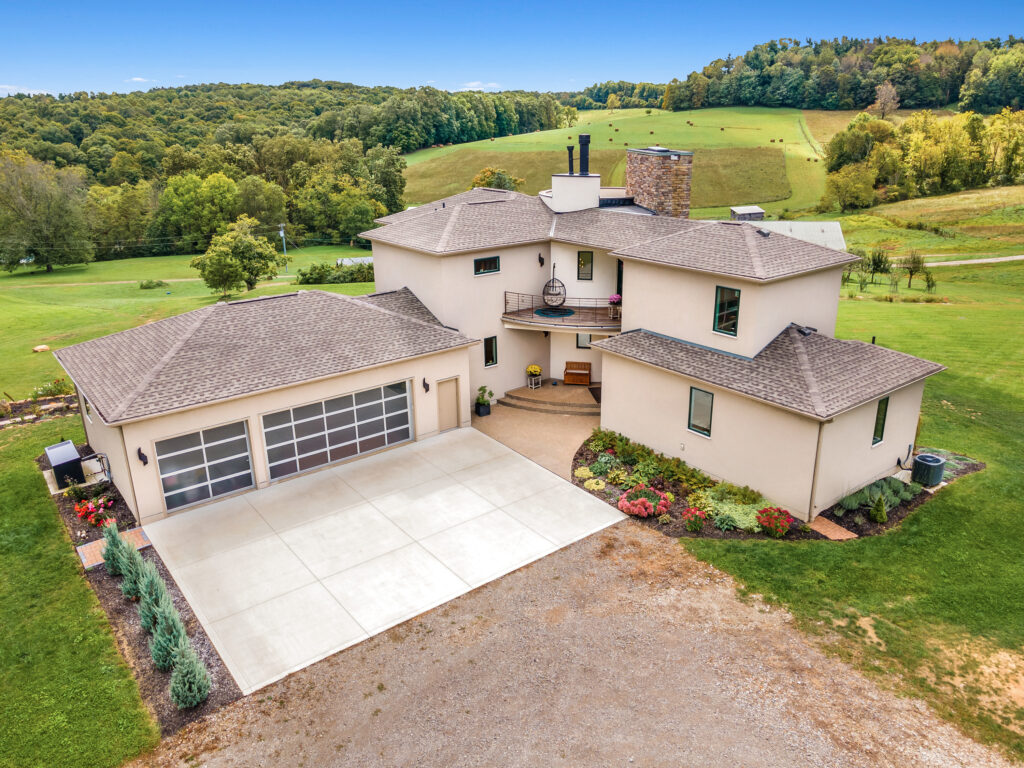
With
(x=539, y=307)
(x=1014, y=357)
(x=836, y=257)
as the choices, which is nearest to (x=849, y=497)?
(x=836, y=257)

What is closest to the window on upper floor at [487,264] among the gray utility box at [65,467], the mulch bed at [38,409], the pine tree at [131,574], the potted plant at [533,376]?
the potted plant at [533,376]

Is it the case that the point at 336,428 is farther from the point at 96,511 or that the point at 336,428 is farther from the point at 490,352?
the point at 490,352

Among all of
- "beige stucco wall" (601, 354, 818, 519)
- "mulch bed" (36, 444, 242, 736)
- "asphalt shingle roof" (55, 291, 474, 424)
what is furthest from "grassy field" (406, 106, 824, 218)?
"mulch bed" (36, 444, 242, 736)

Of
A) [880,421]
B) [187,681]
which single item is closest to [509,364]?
[880,421]

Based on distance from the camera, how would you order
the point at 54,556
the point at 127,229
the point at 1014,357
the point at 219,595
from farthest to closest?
the point at 127,229
the point at 1014,357
the point at 54,556
the point at 219,595

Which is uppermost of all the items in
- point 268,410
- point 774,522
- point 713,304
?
point 713,304

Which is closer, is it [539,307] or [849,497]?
[849,497]

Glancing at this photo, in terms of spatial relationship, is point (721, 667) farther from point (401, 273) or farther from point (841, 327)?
point (841, 327)
